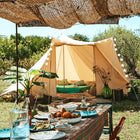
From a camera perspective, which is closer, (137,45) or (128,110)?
(128,110)

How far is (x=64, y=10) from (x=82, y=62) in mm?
6722

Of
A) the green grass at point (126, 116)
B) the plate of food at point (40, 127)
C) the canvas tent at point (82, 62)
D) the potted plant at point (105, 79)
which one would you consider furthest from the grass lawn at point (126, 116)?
the plate of food at point (40, 127)

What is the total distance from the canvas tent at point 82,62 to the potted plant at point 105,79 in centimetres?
10

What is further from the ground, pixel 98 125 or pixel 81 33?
pixel 81 33

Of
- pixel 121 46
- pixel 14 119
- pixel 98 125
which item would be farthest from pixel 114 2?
pixel 121 46

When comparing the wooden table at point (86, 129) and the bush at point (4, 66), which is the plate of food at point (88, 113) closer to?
the wooden table at point (86, 129)

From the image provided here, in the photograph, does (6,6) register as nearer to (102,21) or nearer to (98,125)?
(102,21)

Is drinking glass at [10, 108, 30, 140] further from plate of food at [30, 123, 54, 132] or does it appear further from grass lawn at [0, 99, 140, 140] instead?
grass lawn at [0, 99, 140, 140]

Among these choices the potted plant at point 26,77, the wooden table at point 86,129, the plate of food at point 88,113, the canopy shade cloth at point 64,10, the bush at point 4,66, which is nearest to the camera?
the wooden table at point 86,129

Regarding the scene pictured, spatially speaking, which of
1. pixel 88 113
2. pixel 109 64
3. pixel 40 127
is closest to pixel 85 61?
pixel 109 64

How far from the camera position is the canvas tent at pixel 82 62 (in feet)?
21.1

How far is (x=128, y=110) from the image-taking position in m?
5.22

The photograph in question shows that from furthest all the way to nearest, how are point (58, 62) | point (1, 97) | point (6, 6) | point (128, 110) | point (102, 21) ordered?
point (58, 62), point (1, 97), point (128, 110), point (102, 21), point (6, 6)

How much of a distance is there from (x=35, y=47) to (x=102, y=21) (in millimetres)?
15801
